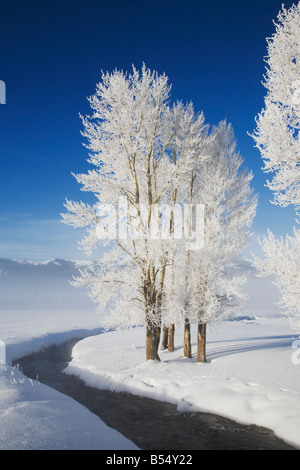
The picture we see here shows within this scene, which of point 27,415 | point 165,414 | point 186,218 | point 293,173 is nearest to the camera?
point 27,415

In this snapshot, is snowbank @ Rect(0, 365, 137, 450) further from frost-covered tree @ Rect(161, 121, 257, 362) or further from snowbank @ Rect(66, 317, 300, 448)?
frost-covered tree @ Rect(161, 121, 257, 362)

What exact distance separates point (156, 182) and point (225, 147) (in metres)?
3.63

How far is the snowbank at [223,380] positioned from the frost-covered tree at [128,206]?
178 cm

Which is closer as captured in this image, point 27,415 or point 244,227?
point 27,415

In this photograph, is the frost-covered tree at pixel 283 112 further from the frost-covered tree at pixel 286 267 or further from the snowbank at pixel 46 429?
the snowbank at pixel 46 429

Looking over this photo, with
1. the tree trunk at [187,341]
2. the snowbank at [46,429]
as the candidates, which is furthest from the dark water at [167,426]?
the tree trunk at [187,341]

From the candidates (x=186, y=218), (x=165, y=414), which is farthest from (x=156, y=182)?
(x=165, y=414)

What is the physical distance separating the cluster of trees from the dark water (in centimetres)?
308

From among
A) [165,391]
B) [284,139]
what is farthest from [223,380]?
[284,139]

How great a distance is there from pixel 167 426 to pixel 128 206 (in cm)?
822

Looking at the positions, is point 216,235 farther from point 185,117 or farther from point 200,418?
point 200,418

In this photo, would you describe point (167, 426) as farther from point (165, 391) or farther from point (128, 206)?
point (128, 206)

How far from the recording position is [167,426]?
744 cm

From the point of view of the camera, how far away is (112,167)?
42.2 feet
